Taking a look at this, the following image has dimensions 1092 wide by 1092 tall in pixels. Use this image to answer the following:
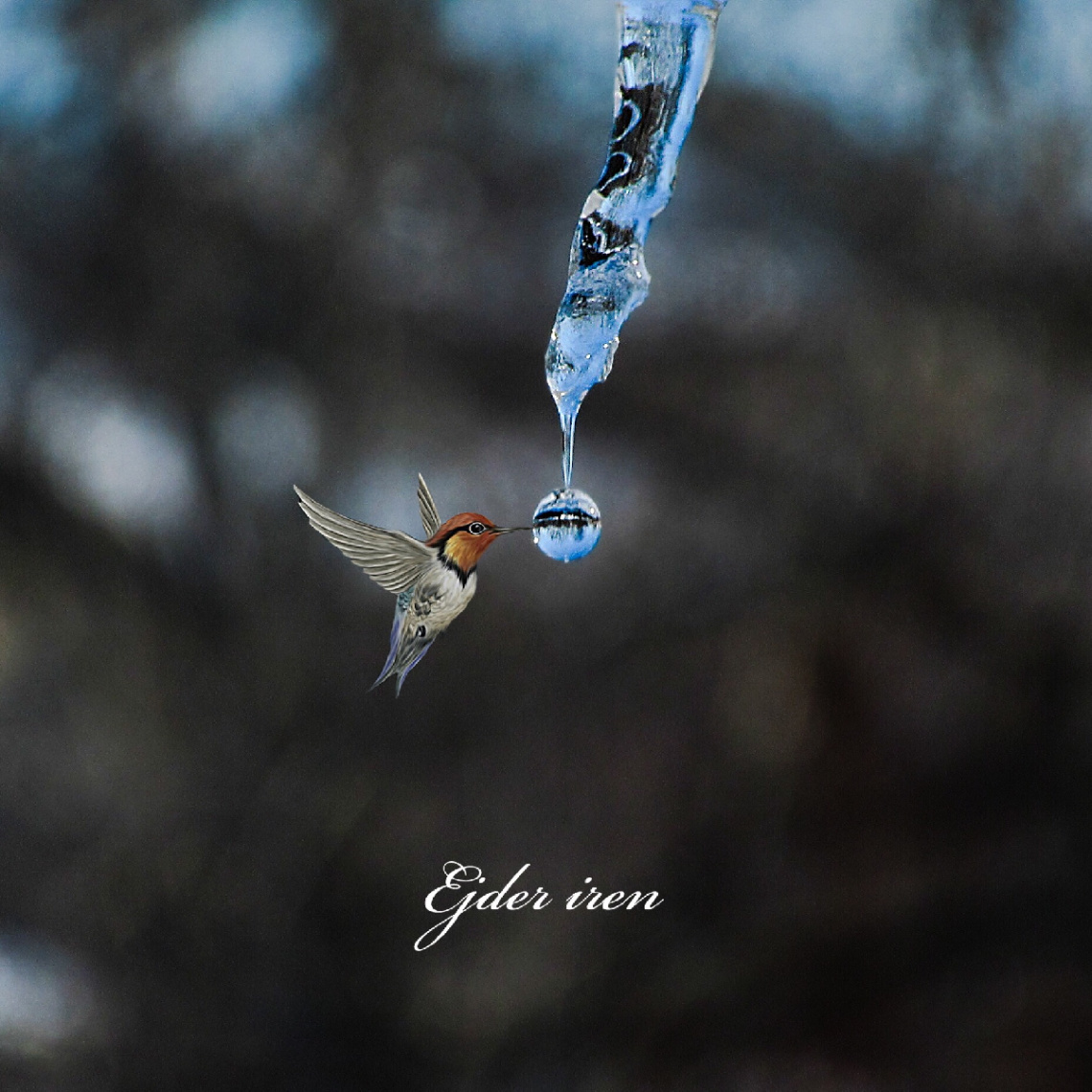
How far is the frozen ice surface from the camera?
56cm

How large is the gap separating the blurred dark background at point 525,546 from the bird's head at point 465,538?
609 millimetres

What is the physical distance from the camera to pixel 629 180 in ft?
1.98

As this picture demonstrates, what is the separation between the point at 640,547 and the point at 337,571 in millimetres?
378

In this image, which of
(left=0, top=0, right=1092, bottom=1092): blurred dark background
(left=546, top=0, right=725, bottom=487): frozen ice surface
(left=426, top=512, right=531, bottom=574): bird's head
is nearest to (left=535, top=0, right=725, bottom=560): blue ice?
(left=546, top=0, right=725, bottom=487): frozen ice surface

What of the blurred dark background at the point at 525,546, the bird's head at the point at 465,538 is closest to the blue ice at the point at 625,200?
the bird's head at the point at 465,538

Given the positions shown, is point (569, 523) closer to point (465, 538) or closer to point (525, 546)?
point (465, 538)

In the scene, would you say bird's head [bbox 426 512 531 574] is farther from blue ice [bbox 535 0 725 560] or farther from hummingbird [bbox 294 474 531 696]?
blue ice [bbox 535 0 725 560]

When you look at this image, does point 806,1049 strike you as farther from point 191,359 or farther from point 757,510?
point 191,359

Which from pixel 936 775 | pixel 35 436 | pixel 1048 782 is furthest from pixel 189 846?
pixel 1048 782

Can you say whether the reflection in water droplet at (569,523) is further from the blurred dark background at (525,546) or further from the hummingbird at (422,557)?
the blurred dark background at (525,546)

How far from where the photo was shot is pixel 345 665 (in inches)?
55.5

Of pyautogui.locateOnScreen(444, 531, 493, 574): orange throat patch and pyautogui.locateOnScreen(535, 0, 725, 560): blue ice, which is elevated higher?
pyautogui.locateOnScreen(444, 531, 493, 574): orange throat patch

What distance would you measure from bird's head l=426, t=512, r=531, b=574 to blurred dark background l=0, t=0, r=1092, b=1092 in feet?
2.00

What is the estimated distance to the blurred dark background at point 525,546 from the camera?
1.37 meters
